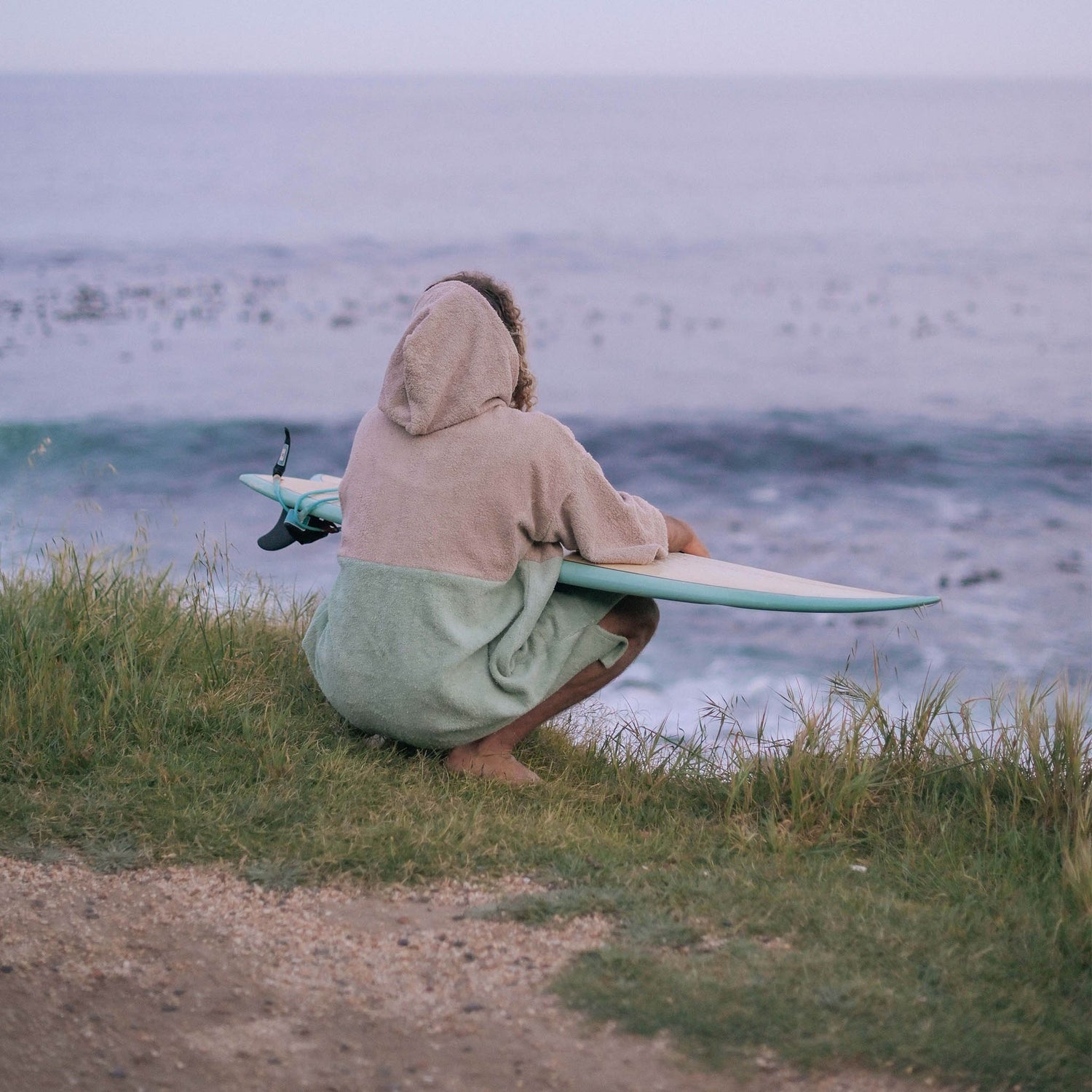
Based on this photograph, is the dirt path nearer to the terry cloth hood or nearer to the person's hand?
the terry cloth hood

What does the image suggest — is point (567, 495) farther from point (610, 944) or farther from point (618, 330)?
point (618, 330)

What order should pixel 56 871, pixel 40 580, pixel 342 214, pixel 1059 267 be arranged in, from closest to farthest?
pixel 56 871
pixel 40 580
pixel 1059 267
pixel 342 214

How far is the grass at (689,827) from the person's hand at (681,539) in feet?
1.66

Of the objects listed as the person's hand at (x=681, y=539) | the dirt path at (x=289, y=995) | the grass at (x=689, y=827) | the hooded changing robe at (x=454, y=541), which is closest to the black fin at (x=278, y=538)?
the grass at (x=689, y=827)

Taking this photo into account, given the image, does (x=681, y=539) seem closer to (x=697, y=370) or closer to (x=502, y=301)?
(x=502, y=301)

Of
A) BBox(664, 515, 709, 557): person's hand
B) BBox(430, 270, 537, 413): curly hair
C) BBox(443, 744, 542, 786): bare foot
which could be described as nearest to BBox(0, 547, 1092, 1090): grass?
BBox(443, 744, 542, 786): bare foot

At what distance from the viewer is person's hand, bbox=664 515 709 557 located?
11.5ft

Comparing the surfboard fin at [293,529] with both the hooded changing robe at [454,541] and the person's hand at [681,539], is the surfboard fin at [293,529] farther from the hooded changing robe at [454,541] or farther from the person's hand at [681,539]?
the person's hand at [681,539]

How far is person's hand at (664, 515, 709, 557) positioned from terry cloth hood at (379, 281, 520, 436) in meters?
0.75

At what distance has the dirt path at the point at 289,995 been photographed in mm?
1923

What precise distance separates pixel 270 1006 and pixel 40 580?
2.40 metres

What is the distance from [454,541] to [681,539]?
90cm

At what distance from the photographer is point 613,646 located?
3.17 m

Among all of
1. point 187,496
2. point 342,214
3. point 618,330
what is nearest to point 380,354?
point 618,330
